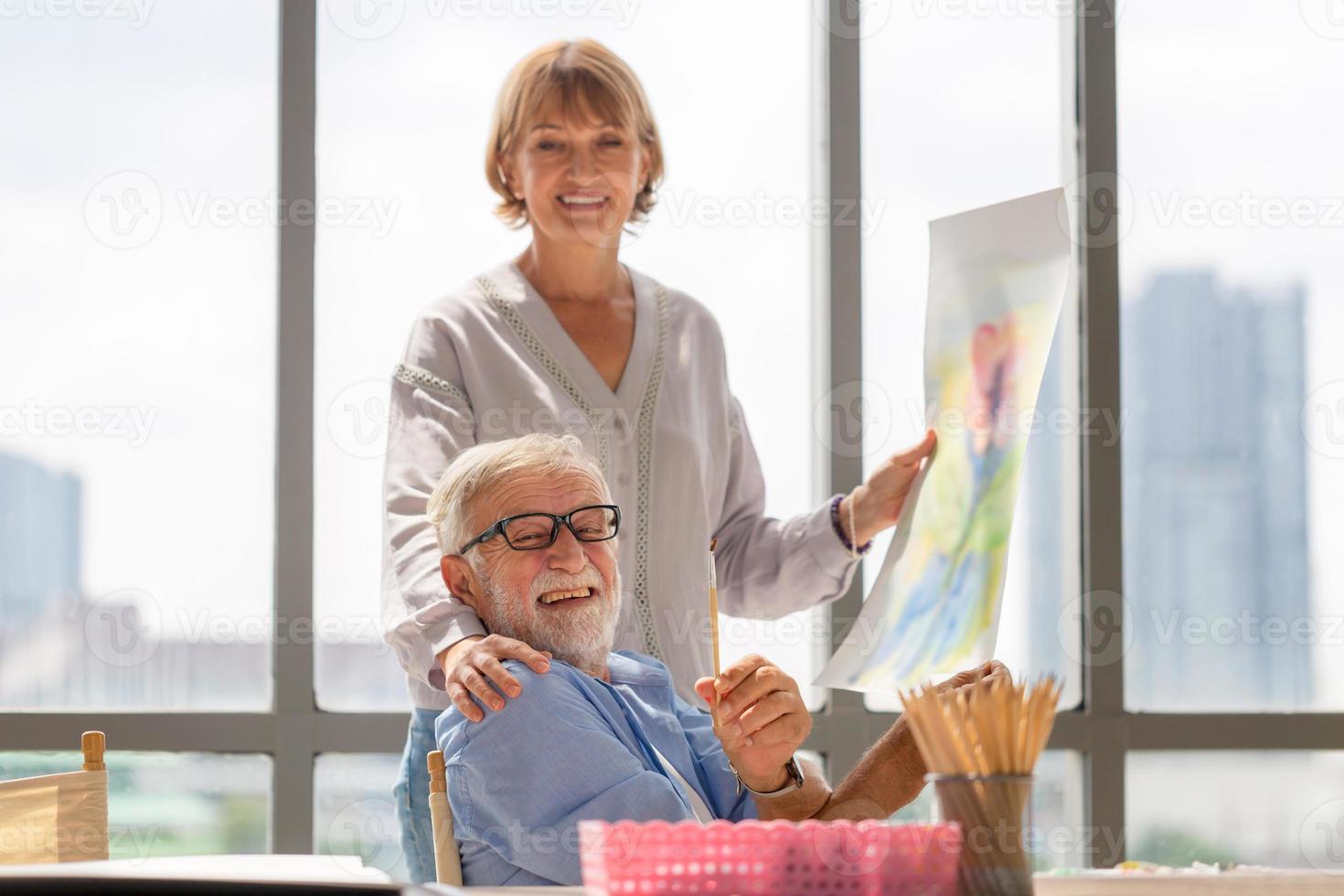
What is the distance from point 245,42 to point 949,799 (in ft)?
9.39

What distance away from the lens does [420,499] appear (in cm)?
182

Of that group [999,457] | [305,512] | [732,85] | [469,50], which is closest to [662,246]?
[732,85]

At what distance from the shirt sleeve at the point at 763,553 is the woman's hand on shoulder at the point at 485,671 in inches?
26.0

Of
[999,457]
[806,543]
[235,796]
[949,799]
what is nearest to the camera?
[949,799]

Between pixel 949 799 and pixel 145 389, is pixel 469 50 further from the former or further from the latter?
pixel 949 799

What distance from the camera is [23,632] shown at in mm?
3008

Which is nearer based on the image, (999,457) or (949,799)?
(949,799)

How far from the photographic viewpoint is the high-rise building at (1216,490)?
3.26 metres

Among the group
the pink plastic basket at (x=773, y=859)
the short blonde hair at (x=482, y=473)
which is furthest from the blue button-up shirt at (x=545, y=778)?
the pink plastic basket at (x=773, y=859)

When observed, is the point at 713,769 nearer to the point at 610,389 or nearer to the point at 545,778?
the point at 545,778

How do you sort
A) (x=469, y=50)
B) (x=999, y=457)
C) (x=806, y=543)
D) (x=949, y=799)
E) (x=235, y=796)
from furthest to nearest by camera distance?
(x=469, y=50) → (x=235, y=796) → (x=806, y=543) → (x=999, y=457) → (x=949, y=799)

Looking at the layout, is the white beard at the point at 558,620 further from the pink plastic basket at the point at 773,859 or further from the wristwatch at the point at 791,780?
the pink plastic basket at the point at 773,859

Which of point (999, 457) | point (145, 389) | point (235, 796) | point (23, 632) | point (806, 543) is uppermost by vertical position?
point (145, 389)

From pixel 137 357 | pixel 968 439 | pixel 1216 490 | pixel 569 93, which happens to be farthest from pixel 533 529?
pixel 1216 490
